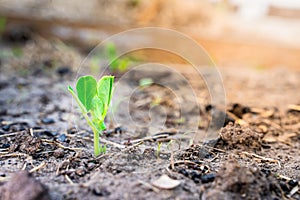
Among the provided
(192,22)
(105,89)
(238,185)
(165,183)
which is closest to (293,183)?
(238,185)

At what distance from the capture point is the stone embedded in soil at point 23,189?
3.41 ft

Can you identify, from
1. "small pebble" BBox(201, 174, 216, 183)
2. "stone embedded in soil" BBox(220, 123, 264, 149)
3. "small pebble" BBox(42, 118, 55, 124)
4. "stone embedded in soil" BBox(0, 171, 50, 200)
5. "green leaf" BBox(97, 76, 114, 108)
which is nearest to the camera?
"stone embedded in soil" BBox(0, 171, 50, 200)

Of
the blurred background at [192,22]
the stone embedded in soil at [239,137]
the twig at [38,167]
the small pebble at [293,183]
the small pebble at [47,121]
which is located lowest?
the small pebble at [293,183]

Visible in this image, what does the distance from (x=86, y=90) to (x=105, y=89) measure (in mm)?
67

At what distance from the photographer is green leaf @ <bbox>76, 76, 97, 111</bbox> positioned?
1.33m

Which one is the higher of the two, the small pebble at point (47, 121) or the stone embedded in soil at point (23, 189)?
the small pebble at point (47, 121)

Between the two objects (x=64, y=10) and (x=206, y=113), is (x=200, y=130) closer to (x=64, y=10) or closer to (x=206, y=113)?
(x=206, y=113)

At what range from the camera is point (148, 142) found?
1612mm

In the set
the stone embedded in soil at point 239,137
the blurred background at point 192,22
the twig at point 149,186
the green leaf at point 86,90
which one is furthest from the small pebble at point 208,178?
the blurred background at point 192,22

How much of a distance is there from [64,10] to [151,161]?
366 centimetres

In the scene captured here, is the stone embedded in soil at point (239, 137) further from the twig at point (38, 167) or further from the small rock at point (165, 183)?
the twig at point (38, 167)

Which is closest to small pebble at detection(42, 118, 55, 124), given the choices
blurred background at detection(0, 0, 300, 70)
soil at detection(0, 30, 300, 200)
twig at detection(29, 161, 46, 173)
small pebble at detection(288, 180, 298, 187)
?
soil at detection(0, 30, 300, 200)

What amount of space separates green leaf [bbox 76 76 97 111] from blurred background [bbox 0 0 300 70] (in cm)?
251

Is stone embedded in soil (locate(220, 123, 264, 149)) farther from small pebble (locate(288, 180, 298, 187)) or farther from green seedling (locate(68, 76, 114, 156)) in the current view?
green seedling (locate(68, 76, 114, 156))
